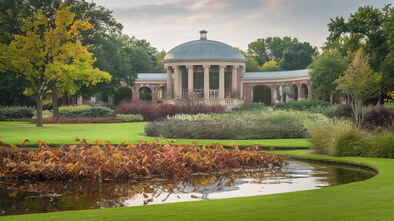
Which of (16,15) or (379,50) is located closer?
(16,15)

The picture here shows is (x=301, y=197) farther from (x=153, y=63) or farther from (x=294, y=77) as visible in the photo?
(x=153, y=63)

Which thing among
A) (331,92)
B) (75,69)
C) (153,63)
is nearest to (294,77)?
(331,92)

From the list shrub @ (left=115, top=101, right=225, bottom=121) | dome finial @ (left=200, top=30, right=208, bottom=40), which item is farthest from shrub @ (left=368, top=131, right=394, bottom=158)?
dome finial @ (left=200, top=30, right=208, bottom=40)

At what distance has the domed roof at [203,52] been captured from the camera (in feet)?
163

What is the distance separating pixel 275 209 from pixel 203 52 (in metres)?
44.9

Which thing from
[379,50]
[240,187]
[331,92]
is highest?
[379,50]

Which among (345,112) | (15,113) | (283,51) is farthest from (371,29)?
(283,51)

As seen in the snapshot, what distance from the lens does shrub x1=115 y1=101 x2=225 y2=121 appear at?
1247 inches

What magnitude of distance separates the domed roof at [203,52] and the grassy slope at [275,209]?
42822mm

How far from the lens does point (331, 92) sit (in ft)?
129

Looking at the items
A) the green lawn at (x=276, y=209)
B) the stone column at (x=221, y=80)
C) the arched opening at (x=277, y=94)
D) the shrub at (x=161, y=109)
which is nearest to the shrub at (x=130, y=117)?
the shrub at (x=161, y=109)

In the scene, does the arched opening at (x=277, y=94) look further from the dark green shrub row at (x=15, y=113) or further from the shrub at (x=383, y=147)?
the shrub at (x=383, y=147)

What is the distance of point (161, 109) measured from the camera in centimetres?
3334

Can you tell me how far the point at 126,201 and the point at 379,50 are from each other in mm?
33697
